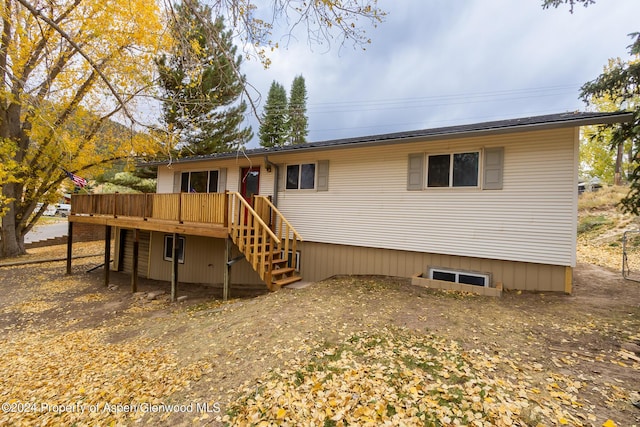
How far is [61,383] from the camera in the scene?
3.96 meters

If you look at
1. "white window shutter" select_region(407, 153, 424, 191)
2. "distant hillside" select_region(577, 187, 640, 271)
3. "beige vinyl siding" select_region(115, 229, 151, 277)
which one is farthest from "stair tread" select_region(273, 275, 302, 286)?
"distant hillside" select_region(577, 187, 640, 271)

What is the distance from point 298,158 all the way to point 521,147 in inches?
A: 230

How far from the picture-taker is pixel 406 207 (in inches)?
287

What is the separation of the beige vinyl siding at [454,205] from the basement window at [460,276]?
1.53 ft

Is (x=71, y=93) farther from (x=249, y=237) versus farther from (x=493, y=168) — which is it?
(x=493, y=168)

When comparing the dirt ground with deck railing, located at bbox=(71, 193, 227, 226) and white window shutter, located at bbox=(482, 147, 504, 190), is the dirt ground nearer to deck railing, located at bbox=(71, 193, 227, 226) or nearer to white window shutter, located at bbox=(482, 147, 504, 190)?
white window shutter, located at bbox=(482, 147, 504, 190)

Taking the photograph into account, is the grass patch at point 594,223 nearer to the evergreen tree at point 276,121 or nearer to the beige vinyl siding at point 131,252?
the beige vinyl siding at point 131,252

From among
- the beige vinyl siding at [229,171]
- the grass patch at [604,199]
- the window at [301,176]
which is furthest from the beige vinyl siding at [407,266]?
the grass patch at [604,199]

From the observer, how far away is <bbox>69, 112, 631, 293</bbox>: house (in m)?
5.79

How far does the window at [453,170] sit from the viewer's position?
6531 mm

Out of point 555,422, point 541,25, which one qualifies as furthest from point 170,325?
point 541,25

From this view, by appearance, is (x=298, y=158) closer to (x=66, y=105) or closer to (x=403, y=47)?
(x=403, y=47)

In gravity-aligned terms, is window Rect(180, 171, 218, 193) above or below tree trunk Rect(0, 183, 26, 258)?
above

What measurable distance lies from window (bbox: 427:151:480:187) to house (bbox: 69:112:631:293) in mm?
24
